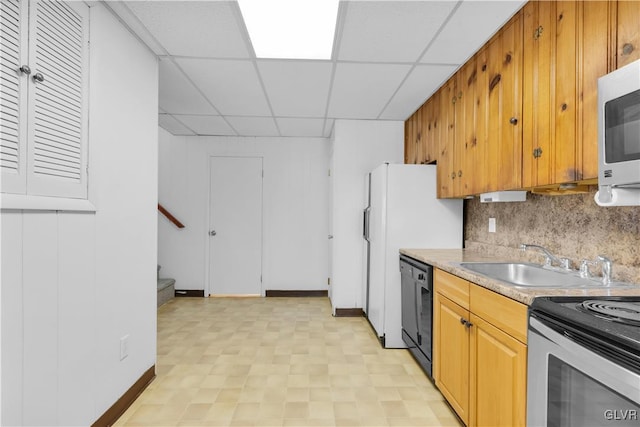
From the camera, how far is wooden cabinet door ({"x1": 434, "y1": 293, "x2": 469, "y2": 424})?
1821 mm

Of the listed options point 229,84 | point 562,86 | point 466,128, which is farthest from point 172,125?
point 562,86

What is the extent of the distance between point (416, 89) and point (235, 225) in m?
3.17

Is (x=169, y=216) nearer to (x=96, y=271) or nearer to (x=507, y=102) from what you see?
(x=96, y=271)

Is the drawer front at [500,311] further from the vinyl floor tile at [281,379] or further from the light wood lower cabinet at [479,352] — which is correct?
the vinyl floor tile at [281,379]

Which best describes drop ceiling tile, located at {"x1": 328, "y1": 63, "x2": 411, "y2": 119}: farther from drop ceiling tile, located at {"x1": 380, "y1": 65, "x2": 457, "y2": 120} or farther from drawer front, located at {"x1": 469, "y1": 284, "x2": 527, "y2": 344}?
drawer front, located at {"x1": 469, "y1": 284, "x2": 527, "y2": 344}

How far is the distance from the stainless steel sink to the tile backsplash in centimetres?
11

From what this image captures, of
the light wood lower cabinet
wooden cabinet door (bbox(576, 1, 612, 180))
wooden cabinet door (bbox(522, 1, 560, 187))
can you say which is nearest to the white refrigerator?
the light wood lower cabinet

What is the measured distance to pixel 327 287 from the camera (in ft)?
16.1

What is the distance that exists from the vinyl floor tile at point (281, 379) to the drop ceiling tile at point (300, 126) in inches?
94.1

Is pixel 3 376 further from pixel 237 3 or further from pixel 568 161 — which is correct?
pixel 568 161

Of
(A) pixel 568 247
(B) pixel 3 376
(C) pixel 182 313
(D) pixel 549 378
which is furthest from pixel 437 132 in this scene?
(C) pixel 182 313

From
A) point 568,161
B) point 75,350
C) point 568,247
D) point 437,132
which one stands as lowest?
point 75,350

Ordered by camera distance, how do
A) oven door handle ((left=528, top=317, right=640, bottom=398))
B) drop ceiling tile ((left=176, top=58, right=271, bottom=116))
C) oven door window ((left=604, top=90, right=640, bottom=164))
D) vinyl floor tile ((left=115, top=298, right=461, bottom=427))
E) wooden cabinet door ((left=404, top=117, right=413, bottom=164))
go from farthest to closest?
1. wooden cabinet door ((left=404, top=117, right=413, bottom=164))
2. drop ceiling tile ((left=176, top=58, right=271, bottom=116))
3. vinyl floor tile ((left=115, top=298, right=461, bottom=427))
4. oven door window ((left=604, top=90, right=640, bottom=164))
5. oven door handle ((left=528, top=317, right=640, bottom=398))

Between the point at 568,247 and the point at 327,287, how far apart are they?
3.41 meters
